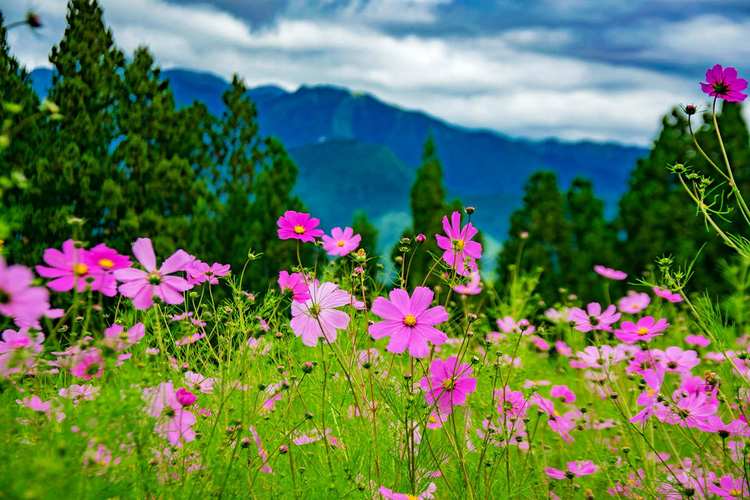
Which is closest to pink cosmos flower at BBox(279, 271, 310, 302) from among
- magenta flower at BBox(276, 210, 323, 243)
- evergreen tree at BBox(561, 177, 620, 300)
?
magenta flower at BBox(276, 210, 323, 243)

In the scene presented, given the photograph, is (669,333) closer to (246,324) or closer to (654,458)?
(654,458)

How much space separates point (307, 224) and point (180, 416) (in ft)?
2.21

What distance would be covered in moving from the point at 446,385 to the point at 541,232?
11.8 meters

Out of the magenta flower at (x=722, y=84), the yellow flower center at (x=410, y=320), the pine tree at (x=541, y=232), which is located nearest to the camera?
the yellow flower center at (x=410, y=320)

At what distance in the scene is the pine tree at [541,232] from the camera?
40.8 ft

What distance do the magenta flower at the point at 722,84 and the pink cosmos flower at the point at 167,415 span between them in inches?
72.7

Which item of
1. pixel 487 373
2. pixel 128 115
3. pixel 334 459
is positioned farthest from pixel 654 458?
pixel 128 115

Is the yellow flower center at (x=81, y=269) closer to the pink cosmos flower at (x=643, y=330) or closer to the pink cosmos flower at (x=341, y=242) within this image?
the pink cosmos flower at (x=341, y=242)

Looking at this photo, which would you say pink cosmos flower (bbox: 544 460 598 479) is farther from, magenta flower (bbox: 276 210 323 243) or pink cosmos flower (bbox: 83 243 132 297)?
pink cosmos flower (bbox: 83 243 132 297)

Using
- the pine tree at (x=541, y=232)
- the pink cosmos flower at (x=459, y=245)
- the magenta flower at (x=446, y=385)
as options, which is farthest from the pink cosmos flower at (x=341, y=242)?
the pine tree at (x=541, y=232)

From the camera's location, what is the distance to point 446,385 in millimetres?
1711

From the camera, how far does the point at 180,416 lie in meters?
1.51

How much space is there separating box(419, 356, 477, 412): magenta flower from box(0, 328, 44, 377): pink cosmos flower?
0.97 m

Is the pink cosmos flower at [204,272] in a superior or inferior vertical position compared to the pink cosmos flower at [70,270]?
inferior
